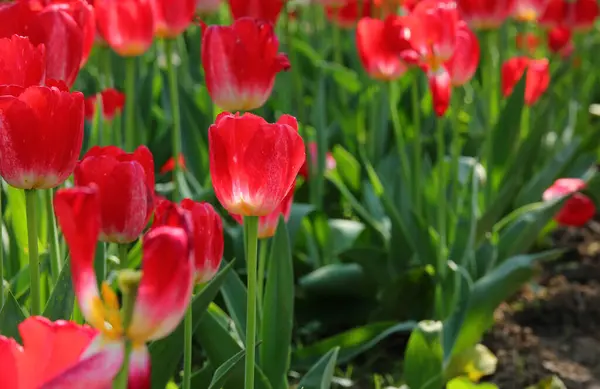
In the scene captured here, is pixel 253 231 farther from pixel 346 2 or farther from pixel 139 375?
pixel 346 2

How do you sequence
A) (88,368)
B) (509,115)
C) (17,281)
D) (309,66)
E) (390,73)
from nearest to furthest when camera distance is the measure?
(88,368) < (17,281) < (390,73) < (509,115) < (309,66)

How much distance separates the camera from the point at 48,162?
944mm

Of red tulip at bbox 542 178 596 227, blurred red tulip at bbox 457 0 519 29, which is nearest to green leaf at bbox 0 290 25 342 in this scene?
red tulip at bbox 542 178 596 227

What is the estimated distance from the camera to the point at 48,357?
62cm

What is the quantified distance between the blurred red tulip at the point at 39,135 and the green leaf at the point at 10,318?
0.18 m

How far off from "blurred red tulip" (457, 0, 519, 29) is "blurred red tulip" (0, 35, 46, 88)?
145cm

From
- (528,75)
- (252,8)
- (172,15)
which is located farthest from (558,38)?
(172,15)

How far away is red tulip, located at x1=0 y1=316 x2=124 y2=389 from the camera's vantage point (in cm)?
62

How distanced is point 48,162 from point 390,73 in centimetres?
123

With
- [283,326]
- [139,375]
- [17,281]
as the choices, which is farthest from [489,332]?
[139,375]

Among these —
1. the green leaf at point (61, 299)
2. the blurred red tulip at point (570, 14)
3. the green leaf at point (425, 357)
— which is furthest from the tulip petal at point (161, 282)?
the blurred red tulip at point (570, 14)

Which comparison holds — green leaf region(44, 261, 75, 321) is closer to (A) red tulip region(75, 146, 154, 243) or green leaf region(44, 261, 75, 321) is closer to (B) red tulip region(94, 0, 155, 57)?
(A) red tulip region(75, 146, 154, 243)

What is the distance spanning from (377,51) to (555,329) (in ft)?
2.43

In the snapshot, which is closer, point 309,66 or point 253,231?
point 253,231
